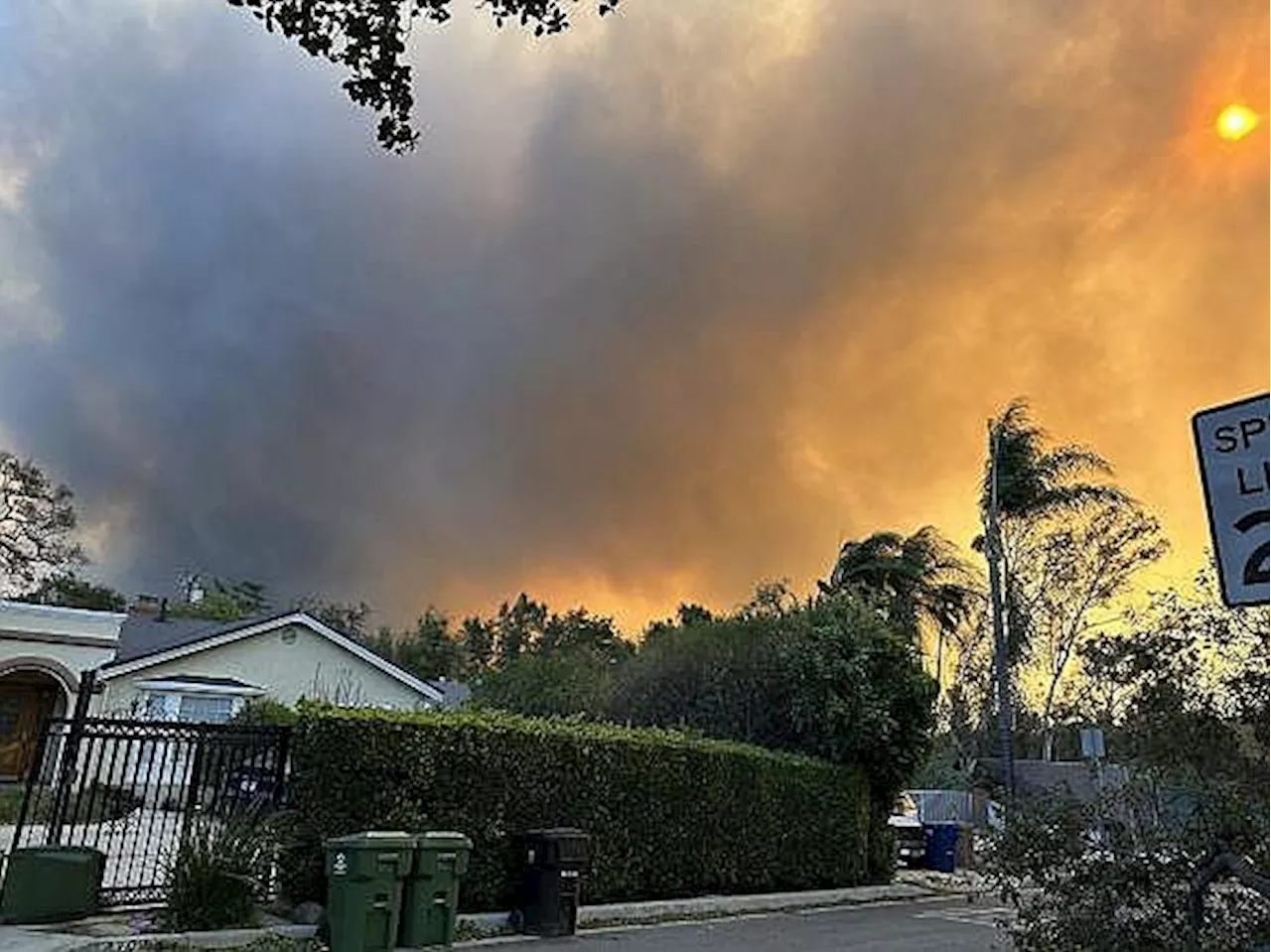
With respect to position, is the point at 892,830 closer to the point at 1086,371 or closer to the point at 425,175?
the point at 1086,371

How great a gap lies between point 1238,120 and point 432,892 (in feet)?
31.2

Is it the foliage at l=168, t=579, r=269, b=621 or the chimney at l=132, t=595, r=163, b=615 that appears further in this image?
the foliage at l=168, t=579, r=269, b=621

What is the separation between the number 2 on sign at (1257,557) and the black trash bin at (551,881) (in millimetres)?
10493

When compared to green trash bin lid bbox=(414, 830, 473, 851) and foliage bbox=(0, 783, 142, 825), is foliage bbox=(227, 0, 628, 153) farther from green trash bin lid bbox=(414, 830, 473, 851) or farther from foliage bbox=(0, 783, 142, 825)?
foliage bbox=(0, 783, 142, 825)

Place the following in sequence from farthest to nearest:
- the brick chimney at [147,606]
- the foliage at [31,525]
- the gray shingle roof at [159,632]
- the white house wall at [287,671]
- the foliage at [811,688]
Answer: the foliage at [31,525] < the brick chimney at [147,606] < the gray shingle roof at [159,632] < the white house wall at [287,671] < the foliage at [811,688]

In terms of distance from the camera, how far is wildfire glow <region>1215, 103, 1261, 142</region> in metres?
4.25

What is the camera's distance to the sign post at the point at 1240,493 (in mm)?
2197

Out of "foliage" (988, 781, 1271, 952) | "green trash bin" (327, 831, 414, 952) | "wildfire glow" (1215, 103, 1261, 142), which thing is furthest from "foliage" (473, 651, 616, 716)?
"wildfire glow" (1215, 103, 1261, 142)

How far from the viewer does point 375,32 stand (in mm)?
6516

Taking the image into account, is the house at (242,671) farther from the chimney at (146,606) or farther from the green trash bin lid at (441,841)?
the green trash bin lid at (441,841)

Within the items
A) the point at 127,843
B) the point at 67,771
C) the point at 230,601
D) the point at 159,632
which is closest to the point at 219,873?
the point at 67,771

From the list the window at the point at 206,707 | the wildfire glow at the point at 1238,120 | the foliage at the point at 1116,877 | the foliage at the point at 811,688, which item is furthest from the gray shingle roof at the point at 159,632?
the wildfire glow at the point at 1238,120

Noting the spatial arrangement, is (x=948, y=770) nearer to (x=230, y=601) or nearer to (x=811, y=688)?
→ (x=811, y=688)

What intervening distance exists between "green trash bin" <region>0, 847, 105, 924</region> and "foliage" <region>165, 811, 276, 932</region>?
77cm
